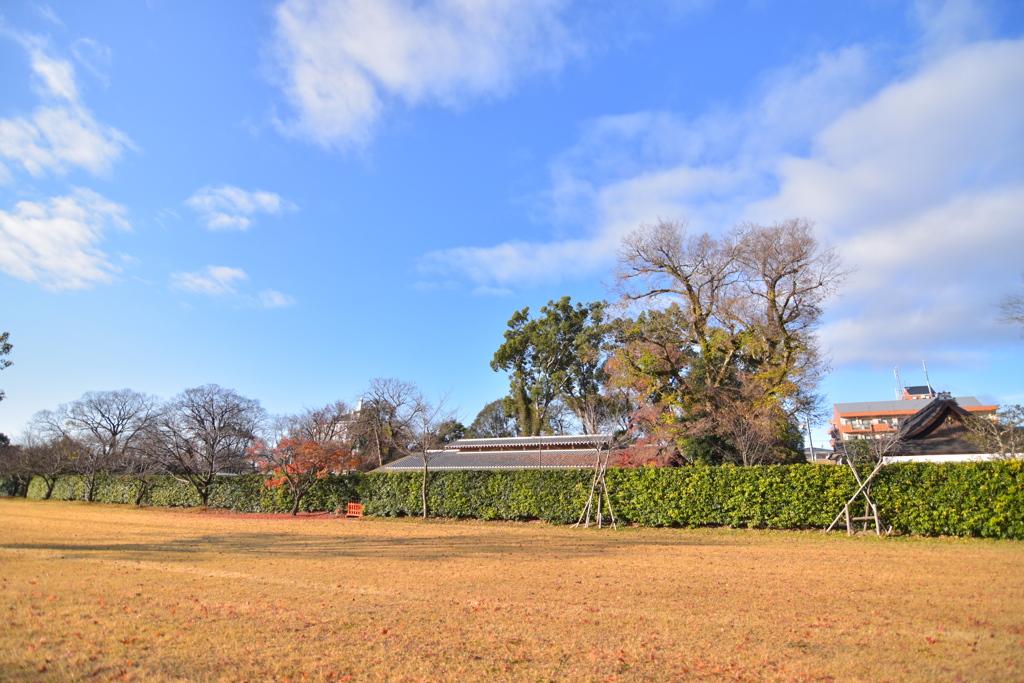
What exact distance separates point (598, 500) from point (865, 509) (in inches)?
315

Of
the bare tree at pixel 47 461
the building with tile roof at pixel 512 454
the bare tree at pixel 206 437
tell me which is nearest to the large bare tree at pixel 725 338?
the building with tile roof at pixel 512 454

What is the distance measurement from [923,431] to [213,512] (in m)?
35.9

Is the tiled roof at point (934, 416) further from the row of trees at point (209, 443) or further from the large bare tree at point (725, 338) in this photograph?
the row of trees at point (209, 443)

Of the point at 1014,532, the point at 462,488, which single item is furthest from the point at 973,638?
the point at 462,488

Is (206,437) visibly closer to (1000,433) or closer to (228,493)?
(228,493)

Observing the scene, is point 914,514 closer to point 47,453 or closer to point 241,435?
point 241,435

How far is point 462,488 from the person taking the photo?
72.7 ft

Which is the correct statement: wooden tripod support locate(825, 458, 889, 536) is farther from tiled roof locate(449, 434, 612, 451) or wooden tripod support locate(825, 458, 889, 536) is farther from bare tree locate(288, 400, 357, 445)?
bare tree locate(288, 400, 357, 445)

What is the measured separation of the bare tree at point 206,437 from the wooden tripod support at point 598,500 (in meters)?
21.3

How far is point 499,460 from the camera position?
1169 inches

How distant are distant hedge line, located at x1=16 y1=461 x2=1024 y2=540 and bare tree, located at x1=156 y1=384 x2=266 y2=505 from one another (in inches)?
171

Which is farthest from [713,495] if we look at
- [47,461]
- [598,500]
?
[47,461]

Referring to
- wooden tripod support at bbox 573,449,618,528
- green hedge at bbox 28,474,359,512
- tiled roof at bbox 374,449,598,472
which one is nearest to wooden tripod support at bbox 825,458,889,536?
wooden tripod support at bbox 573,449,618,528

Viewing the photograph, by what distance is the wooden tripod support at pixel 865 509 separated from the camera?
14.8m
